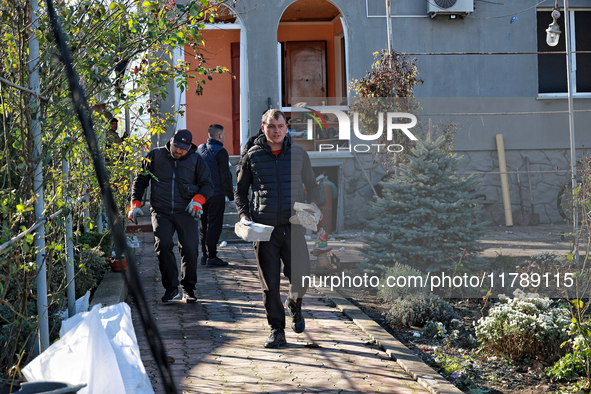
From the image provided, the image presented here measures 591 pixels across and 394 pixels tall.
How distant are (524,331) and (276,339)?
1.96 metres

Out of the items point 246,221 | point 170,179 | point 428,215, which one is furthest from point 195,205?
point 428,215

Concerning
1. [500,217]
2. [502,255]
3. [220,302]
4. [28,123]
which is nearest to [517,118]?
[500,217]

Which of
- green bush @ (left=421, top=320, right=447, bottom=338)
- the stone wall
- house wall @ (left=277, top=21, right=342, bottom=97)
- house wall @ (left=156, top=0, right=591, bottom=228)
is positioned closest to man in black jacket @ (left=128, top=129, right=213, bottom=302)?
green bush @ (left=421, top=320, right=447, bottom=338)

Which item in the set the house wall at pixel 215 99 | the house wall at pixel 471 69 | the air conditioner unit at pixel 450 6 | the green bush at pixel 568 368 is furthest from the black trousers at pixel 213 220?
the air conditioner unit at pixel 450 6

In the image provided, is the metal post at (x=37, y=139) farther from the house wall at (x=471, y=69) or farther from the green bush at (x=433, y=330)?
the house wall at (x=471, y=69)

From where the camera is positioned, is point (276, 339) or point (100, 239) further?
point (100, 239)

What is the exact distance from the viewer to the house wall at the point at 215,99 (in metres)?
13.8

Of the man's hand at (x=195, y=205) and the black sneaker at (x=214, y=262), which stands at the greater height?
the man's hand at (x=195, y=205)

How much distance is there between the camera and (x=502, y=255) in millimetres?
7266

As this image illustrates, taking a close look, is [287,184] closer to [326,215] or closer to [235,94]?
[326,215]

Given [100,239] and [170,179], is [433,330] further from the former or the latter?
[100,239]

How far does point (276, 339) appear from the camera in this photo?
15.9ft

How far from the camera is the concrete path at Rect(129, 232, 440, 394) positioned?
13.1ft

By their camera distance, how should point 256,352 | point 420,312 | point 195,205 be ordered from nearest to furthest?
point 256,352
point 420,312
point 195,205
